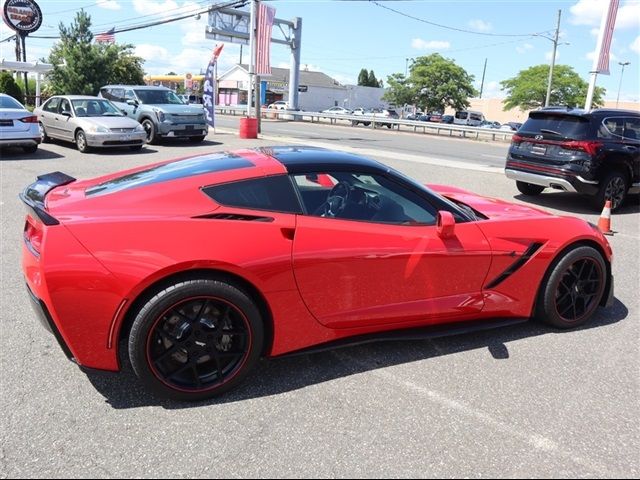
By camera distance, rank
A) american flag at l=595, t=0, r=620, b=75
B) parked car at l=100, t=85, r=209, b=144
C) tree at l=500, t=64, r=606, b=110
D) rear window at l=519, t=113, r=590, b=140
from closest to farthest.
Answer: rear window at l=519, t=113, r=590, b=140
american flag at l=595, t=0, r=620, b=75
parked car at l=100, t=85, r=209, b=144
tree at l=500, t=64, r=606, b=110

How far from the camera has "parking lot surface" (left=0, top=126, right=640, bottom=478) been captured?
8.12ft

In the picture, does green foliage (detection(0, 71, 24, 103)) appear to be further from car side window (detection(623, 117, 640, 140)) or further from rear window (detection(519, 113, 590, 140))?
car side window (detection(623, 117, 640, 140))

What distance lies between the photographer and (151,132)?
16500mm

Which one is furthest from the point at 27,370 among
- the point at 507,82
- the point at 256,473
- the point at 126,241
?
the point at 507,82

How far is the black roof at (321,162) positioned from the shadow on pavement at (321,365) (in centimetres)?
121

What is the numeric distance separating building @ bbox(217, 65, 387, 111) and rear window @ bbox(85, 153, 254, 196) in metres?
79.2

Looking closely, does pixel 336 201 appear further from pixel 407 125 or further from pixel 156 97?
pixel 407 125

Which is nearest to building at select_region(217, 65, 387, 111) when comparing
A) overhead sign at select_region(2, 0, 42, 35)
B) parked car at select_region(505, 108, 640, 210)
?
overhead sign at select_region(2, 0, 42, 35)

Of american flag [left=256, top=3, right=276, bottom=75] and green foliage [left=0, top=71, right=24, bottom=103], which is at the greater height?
american flag [left=256, top=3, right=276, bottom=75]

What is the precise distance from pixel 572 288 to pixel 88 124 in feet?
43.9

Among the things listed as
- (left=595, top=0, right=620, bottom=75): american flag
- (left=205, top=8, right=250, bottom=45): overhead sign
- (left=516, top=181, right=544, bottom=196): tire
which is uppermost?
(left=205, top=8, right=250, bottom=45): overhead sign

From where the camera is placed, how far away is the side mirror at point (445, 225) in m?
3.33

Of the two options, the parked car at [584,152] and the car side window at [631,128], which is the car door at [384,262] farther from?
the car side window at [631,128]

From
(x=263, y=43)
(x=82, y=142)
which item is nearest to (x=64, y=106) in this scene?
(x=82, y=142)
